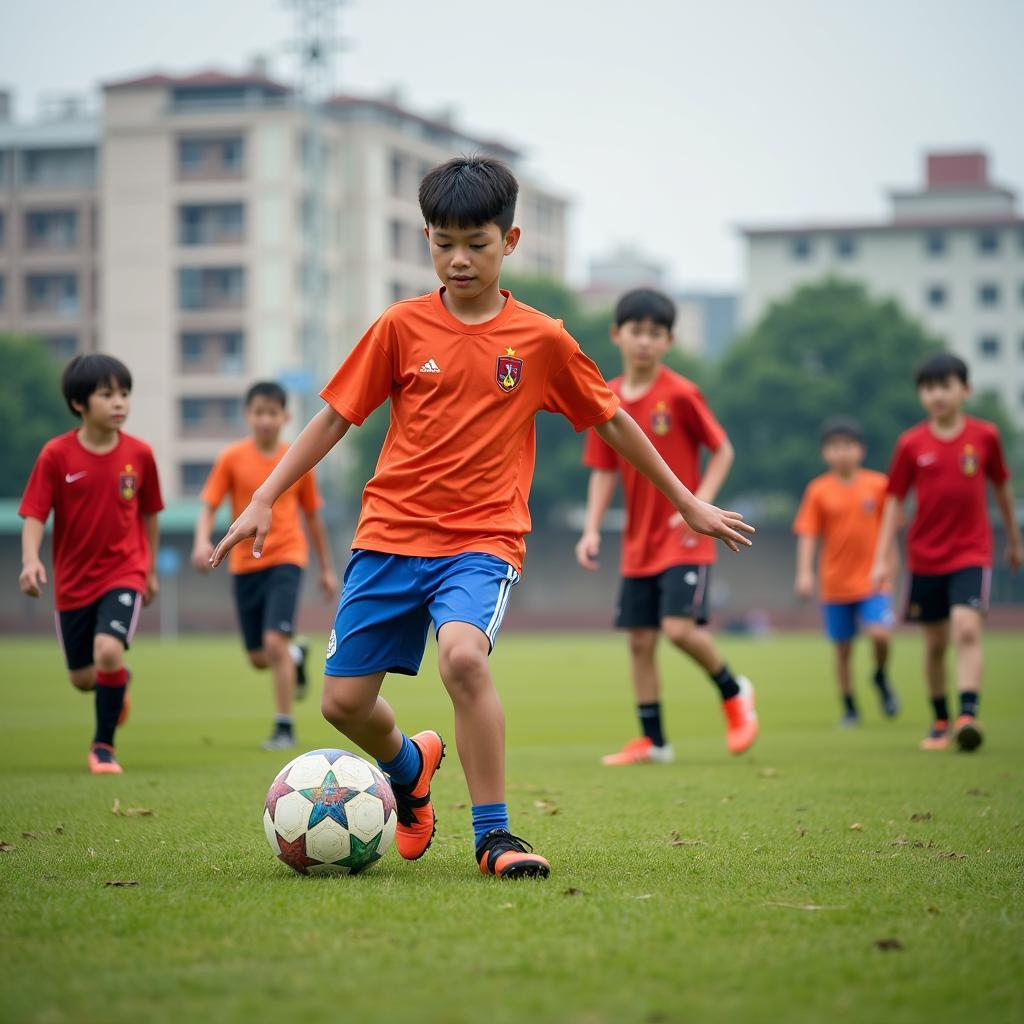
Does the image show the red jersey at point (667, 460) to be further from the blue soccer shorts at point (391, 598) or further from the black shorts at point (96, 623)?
the blue soccer shorts at point (391, 598)

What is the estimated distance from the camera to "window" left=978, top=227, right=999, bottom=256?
308 ft

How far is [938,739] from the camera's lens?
11.1 metres

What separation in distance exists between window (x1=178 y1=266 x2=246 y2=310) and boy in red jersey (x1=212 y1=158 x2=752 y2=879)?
73718 millimetres

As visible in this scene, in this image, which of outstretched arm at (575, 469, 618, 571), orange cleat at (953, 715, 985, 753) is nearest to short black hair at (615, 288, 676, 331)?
outstretched arm at (575, 469, 618, 571)

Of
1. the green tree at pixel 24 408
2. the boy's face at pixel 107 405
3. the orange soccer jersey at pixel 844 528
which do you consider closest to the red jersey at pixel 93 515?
the boy's face at pixel 107 405

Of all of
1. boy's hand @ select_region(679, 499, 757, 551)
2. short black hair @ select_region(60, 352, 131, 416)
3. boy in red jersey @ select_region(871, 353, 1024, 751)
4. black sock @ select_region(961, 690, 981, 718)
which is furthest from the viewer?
boy in red jersey @ select_region(871, 353, 1024, 751)

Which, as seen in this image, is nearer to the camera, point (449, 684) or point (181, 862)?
point (449, 684)

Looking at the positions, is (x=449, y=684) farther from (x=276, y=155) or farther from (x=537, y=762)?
(x=276, y=155)

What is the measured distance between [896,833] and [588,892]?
207cm

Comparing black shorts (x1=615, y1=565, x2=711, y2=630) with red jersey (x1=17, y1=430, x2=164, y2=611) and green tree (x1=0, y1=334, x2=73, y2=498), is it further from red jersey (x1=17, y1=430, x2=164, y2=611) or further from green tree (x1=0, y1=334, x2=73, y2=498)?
green tree (x1=0, y1=334, x2=73, y2=498)

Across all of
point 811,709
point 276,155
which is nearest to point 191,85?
point 276,155

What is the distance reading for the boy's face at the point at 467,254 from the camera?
17.6 feet

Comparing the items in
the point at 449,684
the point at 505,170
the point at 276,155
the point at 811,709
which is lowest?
the point at 811,709

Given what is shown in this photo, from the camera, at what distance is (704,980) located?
3.65 metres
